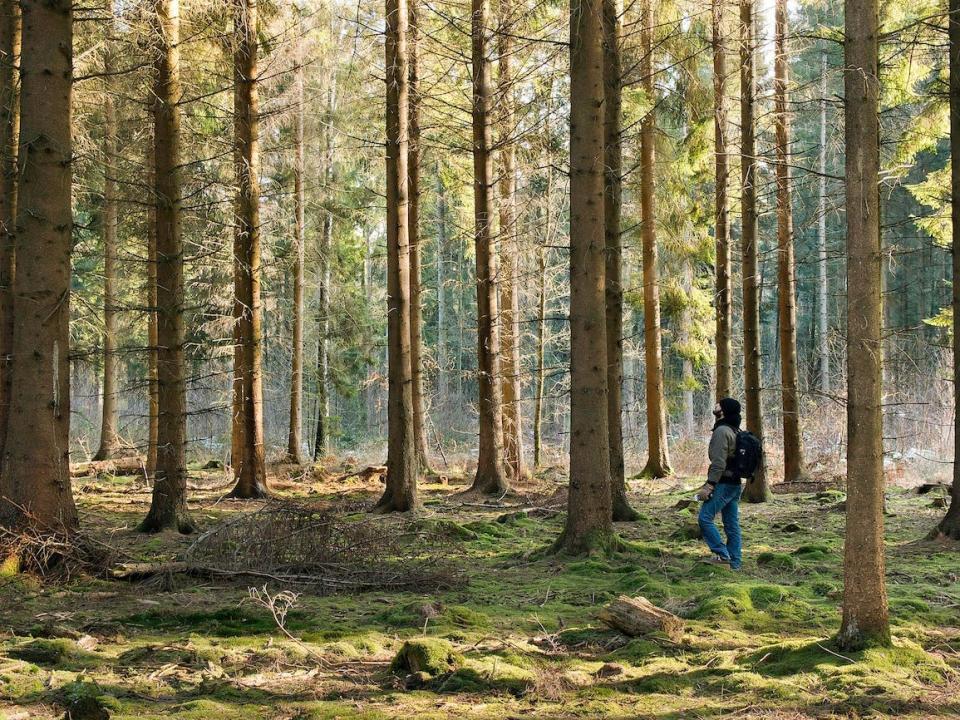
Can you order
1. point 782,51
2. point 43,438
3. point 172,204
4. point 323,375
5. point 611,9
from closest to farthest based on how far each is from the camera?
point 43,438 < point 172,204 < point 611,9 < point 782,51 < point 323,375

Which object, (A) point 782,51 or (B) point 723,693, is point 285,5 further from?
(B) point 723,693

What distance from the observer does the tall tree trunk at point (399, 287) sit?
45.2 ft

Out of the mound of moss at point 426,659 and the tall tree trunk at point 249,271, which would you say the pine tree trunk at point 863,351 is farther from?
the tall tree trunk at point 249,271

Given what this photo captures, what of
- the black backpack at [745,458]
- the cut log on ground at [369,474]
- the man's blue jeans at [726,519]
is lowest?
the cut log on ground at [369,474]

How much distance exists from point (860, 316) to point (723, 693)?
268 cm

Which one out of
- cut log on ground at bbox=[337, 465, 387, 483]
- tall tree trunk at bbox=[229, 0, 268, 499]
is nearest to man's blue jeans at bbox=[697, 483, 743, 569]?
tall tree trunk at bbox=[229, 0, 268, 499]

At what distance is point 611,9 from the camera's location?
12562 millimetres

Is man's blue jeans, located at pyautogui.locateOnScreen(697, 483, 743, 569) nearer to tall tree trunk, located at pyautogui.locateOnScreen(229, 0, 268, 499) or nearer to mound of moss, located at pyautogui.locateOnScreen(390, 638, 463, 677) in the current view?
mound of moss, located at pyautogui.locateOnScreen(390, 638, 463, 677)

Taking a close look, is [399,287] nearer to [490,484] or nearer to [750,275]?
[490,484]

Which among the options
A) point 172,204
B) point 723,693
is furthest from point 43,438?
point 723,693

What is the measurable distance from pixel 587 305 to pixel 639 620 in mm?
4325

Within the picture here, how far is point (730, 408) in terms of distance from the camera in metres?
9.75

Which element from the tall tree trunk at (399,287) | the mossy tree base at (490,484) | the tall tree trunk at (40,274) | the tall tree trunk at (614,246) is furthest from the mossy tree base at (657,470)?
the tall tree trunk at (40,274)

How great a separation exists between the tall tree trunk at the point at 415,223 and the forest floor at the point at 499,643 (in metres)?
7.15
